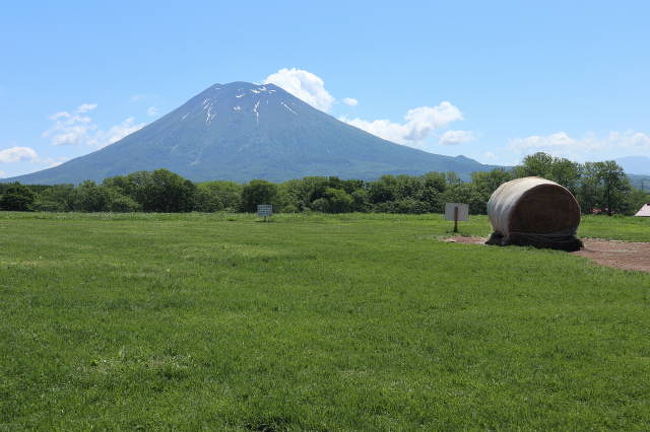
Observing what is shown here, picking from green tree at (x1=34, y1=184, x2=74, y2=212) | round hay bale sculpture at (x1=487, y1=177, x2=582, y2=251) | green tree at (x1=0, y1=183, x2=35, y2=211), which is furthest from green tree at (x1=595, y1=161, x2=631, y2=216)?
green tree at (x1=0, y1=183, x2=35, y2=211)

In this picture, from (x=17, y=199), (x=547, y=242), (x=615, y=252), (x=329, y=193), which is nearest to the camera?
(x=615, y=252)

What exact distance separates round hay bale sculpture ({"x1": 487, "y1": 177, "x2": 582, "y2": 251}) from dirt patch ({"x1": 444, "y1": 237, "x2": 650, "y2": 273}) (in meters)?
1.16

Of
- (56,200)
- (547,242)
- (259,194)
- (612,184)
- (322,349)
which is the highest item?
(612,184)

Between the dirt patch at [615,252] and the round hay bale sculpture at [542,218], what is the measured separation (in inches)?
45.8

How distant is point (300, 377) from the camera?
7090 millimetres

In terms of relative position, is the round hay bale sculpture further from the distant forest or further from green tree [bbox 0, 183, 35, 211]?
green tree [bbox 0, 183, 35, 211]

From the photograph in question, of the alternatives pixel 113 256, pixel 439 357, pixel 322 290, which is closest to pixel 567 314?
pixel 439 357

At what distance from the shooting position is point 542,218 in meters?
23.8

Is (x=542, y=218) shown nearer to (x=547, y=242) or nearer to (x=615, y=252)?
(x=547, y=242)

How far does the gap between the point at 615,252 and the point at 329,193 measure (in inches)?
3949

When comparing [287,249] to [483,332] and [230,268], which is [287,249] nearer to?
[230,268]

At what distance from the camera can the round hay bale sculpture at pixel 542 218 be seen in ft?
78.0

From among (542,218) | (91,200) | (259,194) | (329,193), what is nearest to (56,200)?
(91,200)

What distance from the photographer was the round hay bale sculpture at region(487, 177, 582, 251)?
78.0ft
